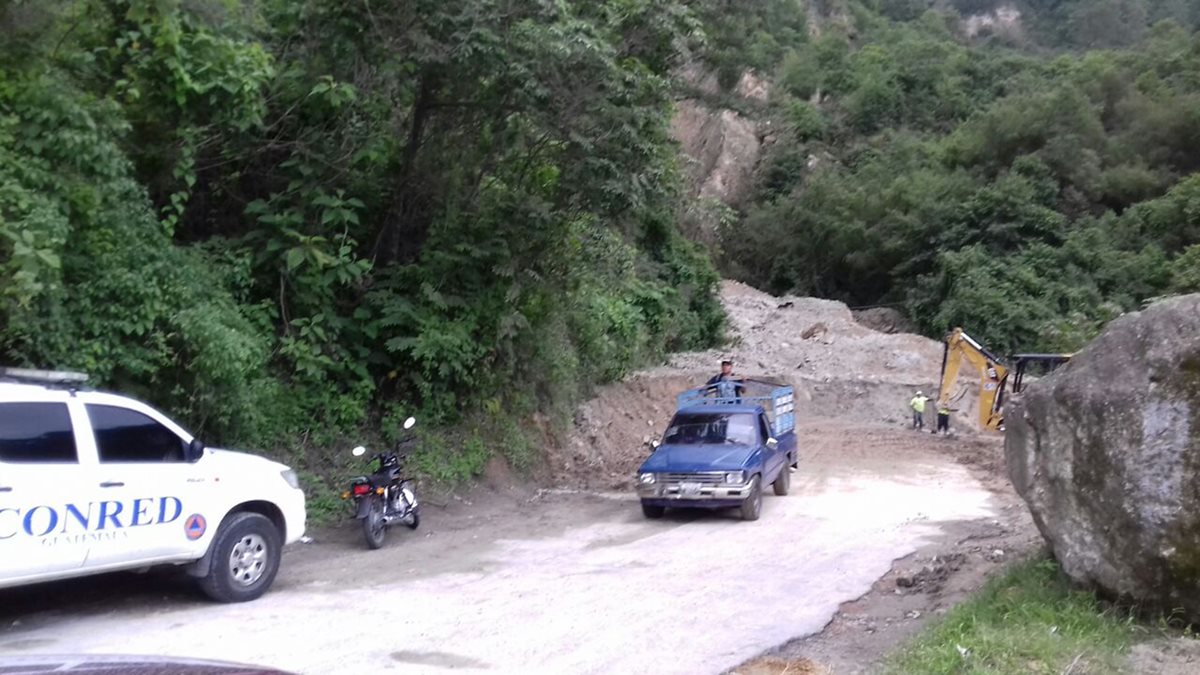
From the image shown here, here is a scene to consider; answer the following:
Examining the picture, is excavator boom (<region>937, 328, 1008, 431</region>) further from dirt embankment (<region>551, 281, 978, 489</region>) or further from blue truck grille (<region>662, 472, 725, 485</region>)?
blue truck grille (<region>662, 472, 725, 485</region>)

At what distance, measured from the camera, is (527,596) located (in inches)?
420

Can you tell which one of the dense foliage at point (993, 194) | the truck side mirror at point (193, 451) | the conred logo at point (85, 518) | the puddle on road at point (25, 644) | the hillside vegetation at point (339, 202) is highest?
the dense foliage at point (993, 194)

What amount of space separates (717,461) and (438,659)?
8.01m

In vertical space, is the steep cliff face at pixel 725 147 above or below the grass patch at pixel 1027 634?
above

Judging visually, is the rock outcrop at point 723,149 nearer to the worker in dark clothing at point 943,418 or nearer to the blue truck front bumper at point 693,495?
the worker in dark clothing at point 943,418

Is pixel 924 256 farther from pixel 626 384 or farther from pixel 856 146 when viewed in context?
pixel 626 384

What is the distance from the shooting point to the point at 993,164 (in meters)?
53.9

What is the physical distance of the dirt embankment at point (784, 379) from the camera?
22.2 m

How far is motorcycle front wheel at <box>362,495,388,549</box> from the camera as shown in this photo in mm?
13266

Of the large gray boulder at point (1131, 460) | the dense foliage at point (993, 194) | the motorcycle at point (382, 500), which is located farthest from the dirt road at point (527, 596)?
the dense foliage at point (993, 194)

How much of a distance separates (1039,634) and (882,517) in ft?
26.8

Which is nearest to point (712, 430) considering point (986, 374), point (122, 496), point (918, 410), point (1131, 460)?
point (1131, 460)

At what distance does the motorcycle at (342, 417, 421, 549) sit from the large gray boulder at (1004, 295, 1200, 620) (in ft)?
25.2

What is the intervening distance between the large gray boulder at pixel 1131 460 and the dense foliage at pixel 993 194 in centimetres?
2750
